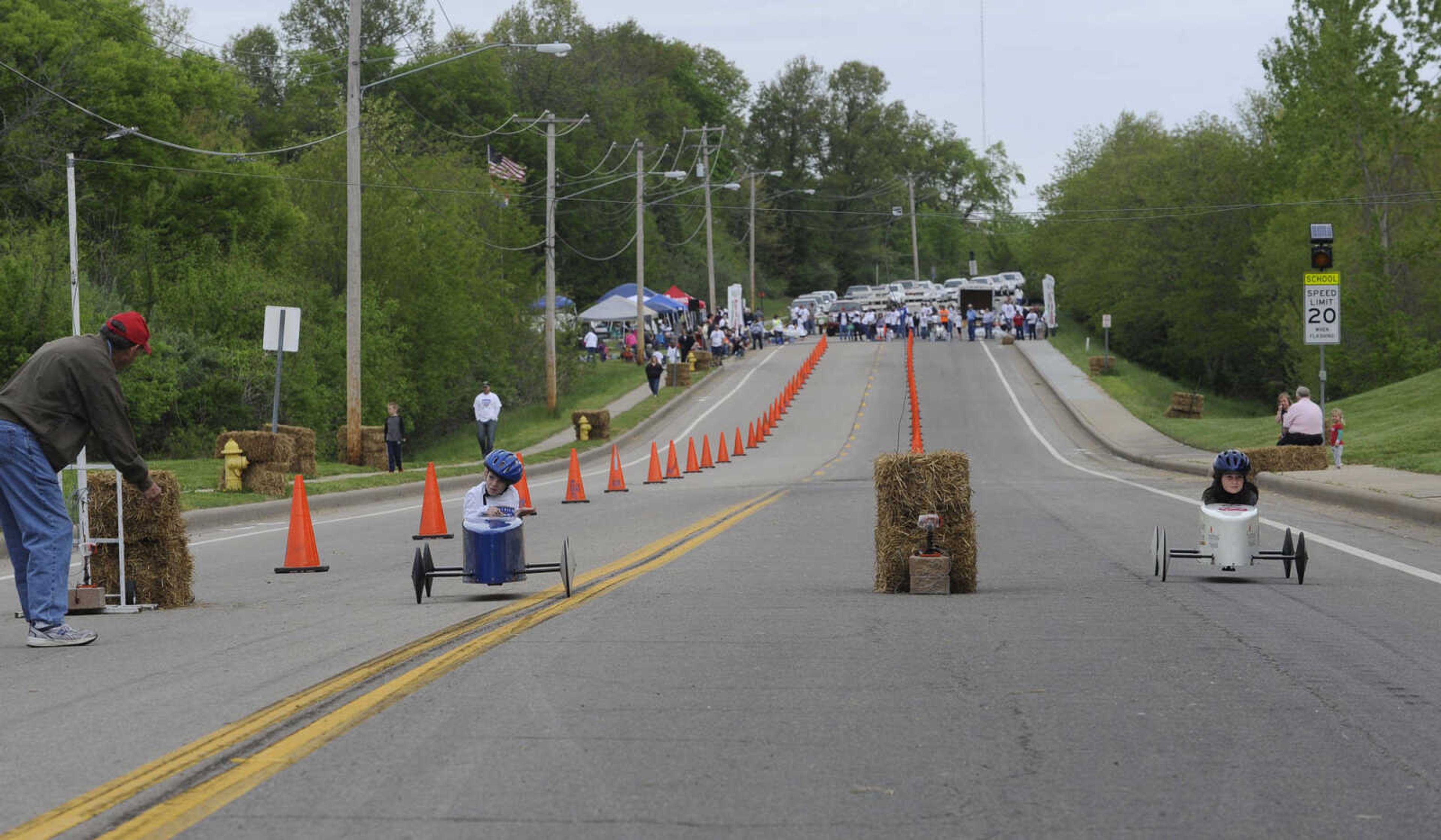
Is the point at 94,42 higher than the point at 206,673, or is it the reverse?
the point at 94,42

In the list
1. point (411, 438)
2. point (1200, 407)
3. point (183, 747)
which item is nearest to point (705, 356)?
point (411, 438)

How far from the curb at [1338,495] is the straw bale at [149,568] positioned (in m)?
14.4

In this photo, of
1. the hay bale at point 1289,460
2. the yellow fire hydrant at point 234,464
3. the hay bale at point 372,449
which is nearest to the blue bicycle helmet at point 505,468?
the yellow fire hydrant at point 234,464

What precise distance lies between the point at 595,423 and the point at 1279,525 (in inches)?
1253

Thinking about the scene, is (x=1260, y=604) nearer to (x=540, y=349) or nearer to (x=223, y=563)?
(x=223, y=563)

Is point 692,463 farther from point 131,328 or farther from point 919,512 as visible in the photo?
point 131,328

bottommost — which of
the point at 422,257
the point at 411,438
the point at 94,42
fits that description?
the point at 411,438

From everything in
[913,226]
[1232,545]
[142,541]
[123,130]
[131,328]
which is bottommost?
[1232,545]

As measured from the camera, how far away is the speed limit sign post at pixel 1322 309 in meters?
29.6

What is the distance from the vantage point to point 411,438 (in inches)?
2522

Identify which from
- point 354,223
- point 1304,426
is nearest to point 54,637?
point 1304,426

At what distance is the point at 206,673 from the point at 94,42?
49208 millimetres

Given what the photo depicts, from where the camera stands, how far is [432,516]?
19766 mm

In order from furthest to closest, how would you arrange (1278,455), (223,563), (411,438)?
(411,438) → (1278,455) → (223,563)
